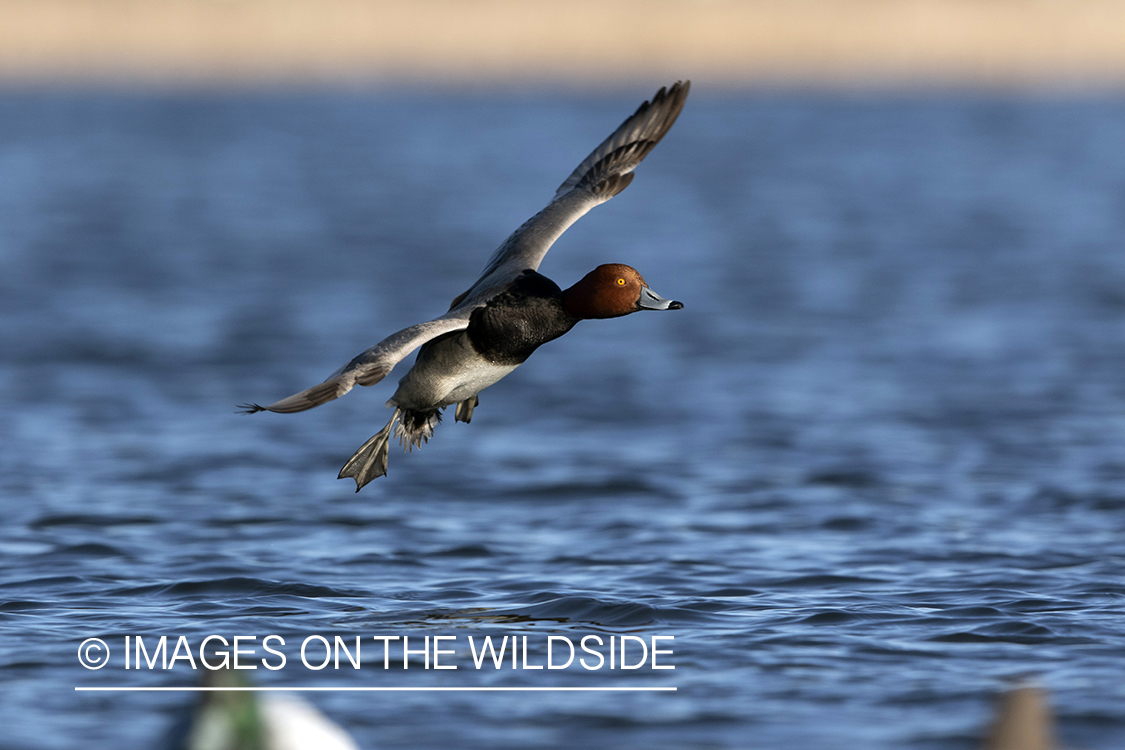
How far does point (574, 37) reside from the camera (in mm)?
73375

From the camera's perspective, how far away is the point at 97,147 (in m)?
49.8

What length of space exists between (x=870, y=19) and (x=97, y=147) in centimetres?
3809

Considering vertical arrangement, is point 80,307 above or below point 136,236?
below

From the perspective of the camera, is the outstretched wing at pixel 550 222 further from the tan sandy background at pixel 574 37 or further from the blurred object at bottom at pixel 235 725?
the tan sandy background at pixel 574 37

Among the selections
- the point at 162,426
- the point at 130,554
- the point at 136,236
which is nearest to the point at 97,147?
the point at 136,236

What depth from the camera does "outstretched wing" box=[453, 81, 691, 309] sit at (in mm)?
8328

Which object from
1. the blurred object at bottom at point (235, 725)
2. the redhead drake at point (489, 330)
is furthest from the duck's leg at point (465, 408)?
the blurred object at bottom at point (235, 725)

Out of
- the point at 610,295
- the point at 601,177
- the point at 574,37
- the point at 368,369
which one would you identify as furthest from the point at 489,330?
the point at 574,37

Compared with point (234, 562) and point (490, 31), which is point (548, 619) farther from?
point (490, 31)

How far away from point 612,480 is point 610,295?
15.9 feet

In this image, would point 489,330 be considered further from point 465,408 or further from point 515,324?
point 465,408

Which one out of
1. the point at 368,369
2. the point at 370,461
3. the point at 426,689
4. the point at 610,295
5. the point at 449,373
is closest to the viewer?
the point at 368,369

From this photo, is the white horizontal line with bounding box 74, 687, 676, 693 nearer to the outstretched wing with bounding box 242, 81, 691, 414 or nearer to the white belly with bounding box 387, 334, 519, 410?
the outstretched wing with bounding box 242, 81, 691, 414

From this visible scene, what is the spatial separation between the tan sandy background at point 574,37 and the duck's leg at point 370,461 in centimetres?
6098
